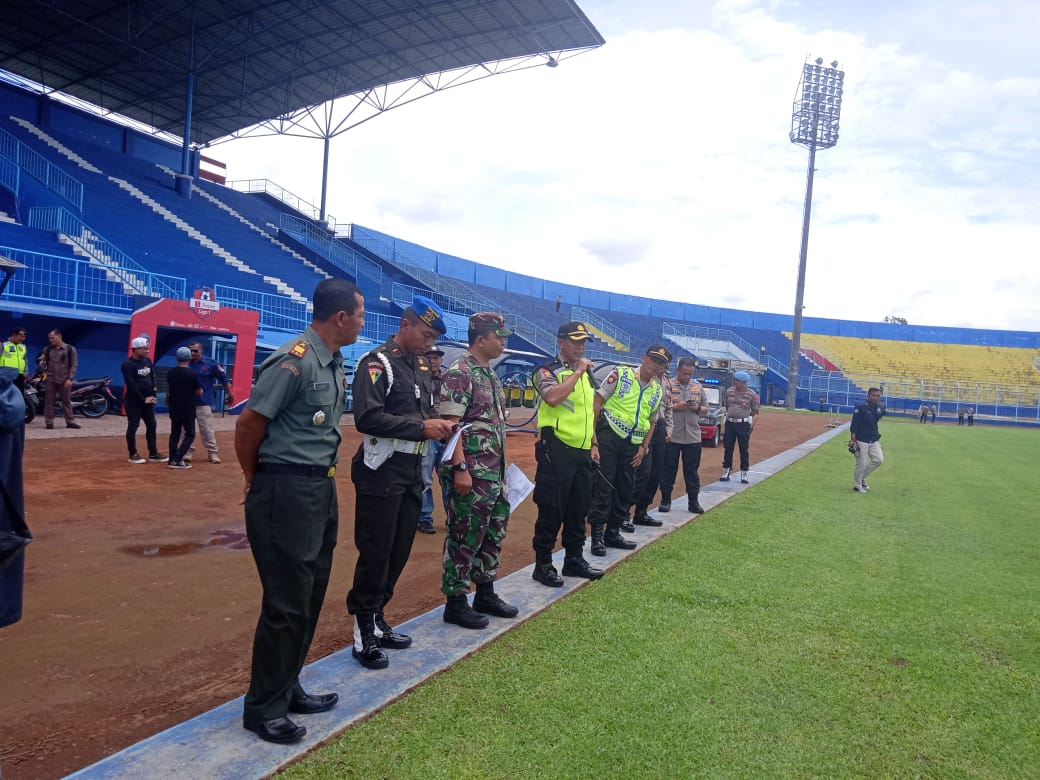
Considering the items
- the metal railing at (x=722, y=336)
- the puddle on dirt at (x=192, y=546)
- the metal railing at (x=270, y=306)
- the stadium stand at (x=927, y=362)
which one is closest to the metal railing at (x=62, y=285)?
the metal railing at (x=270, y=306)

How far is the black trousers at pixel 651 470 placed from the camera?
7.18 m

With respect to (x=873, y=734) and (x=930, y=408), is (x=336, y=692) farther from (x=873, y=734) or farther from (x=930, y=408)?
(x=930, y=408)

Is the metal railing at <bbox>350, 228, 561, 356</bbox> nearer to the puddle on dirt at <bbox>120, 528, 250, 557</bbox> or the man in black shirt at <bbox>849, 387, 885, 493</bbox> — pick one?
the man in black shirt at <bbox>849, 387, 885, 493</bbox>

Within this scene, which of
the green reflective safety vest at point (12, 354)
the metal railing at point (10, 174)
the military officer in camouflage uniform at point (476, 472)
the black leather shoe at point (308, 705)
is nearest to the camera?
the black leather shoe at point (308, 705)

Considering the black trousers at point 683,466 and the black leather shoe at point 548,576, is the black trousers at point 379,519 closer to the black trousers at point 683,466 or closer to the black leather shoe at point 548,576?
the black leather shoe at point 548,576

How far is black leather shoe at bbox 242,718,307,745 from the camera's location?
8.87 feet

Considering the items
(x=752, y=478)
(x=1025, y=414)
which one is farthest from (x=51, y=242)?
(x=1025, y=414)

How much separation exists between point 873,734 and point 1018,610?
2636mm

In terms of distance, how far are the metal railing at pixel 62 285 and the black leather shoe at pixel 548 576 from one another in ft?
43.9

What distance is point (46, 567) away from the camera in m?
4.94

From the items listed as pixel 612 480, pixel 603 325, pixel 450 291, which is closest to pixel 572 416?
pixel 612 480

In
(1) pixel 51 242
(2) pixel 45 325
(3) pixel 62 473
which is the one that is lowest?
(3) pixel 62 473

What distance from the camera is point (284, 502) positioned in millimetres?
2740

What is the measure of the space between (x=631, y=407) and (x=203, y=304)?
1284 centimetres
